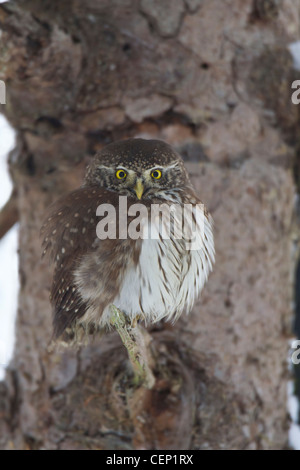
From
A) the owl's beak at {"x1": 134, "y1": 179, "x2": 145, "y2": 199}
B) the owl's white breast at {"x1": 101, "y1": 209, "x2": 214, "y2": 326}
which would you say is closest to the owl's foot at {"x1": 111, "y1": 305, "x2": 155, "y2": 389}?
the owl's white breast at {"x1": 101, "y1": 209, "x2": 214, "y2": 326}

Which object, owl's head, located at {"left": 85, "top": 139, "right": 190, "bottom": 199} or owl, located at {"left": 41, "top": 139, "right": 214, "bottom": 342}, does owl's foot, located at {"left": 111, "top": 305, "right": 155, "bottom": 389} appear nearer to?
owl, located at {"left": 41, "top": 139, "right": 214, "bottom": 342}

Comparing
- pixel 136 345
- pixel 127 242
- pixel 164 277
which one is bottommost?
pixel 136 345

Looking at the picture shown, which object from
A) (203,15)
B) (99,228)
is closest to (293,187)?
(203,15)

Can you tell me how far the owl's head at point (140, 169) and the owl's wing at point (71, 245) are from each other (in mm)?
80

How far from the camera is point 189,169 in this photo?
8.44 ft

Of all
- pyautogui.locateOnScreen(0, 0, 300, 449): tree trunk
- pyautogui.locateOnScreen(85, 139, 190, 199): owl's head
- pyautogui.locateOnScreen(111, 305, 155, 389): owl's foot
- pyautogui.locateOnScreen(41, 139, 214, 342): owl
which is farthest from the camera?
pyautogui.locateOnScreen(0, 0, 300, 449): tree trunk

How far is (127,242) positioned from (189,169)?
2.14ft

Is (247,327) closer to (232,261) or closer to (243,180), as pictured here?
(232,261)

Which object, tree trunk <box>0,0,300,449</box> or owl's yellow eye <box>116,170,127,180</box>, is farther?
tree trunk <box>0,0,300,449</box>

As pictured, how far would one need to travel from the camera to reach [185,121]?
257cm

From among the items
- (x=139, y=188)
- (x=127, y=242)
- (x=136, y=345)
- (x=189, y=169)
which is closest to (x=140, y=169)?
(x=139, y=188)

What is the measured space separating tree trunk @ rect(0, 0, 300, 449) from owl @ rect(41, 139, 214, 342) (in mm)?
231

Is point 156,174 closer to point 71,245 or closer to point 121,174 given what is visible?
point 121,174

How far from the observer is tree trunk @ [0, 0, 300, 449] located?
2422 millimetres
